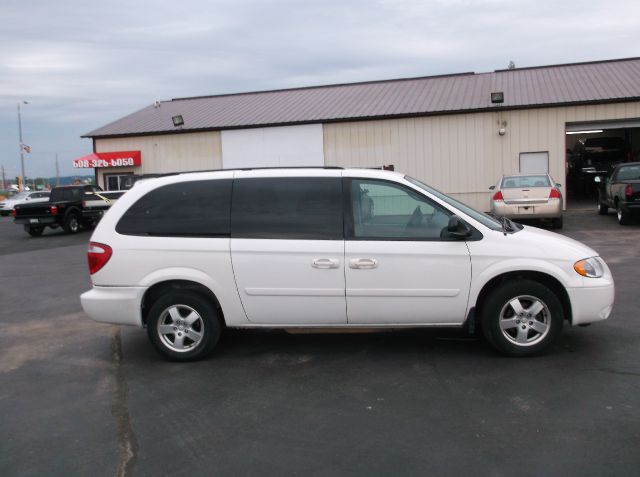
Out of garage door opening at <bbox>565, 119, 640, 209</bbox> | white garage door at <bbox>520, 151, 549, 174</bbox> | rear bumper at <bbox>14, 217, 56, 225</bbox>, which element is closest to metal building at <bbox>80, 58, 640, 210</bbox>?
white garage door at <bbox>520, 151, 549, 174</bbox>

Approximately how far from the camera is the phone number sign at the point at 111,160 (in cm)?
2748

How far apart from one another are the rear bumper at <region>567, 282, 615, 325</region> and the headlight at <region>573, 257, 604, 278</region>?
13 cm

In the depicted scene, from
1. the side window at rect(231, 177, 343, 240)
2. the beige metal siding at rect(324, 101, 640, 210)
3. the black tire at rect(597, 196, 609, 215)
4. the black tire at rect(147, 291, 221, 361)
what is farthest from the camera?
the beige metal siding at rect(324, 101, 640, 210)

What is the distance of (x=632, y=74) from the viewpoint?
2417 cm

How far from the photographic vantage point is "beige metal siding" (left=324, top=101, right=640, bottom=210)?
22234 mm

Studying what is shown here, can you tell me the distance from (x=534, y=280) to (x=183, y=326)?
3.24m

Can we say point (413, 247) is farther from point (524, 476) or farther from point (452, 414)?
point (524, 476)

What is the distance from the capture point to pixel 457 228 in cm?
549

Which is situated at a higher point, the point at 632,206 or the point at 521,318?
the point at 632,206

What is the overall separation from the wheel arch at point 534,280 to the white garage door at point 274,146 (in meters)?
19.4

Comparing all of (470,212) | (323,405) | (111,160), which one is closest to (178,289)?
(323,405)

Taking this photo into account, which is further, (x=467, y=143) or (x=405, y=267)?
(x=467, y=143)

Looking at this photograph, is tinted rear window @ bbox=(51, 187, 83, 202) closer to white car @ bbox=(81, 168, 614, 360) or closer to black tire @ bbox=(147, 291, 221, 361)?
white car @ bbox=(81, 168, 614, 360)

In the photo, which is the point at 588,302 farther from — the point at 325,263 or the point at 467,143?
the point at 467,143
